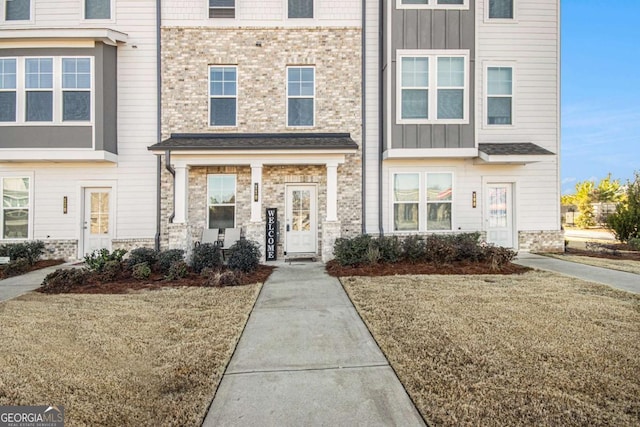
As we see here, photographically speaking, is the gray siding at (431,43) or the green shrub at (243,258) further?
the gray siding at (431,43)

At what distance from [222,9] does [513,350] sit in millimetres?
11817

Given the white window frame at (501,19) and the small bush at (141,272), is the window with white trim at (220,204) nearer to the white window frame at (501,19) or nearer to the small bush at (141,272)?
the small bush at (141,272)

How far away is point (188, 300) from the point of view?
605 cm

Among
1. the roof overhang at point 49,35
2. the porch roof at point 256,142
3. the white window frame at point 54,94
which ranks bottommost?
the porch roof at point 256,142

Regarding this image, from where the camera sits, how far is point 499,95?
448 inches

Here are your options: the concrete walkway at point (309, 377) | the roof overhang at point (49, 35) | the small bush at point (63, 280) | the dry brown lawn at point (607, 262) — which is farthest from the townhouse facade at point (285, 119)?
the concrete walkway at point (309, 377)

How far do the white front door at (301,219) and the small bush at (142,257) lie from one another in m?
3.88

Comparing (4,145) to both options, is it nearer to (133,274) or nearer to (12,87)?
Result: (12,87)

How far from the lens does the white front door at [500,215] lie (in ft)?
37.7

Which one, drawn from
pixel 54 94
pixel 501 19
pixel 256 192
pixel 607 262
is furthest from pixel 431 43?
pixel 54 94

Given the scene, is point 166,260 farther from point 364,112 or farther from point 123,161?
point 364,112

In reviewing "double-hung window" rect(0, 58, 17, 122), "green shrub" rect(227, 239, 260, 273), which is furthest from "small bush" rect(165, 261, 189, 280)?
"double-hung window" rect(0, 58, 17, 122)

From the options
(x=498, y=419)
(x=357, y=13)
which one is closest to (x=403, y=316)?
(x=498, y=419)

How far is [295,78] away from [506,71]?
6.90 meters
